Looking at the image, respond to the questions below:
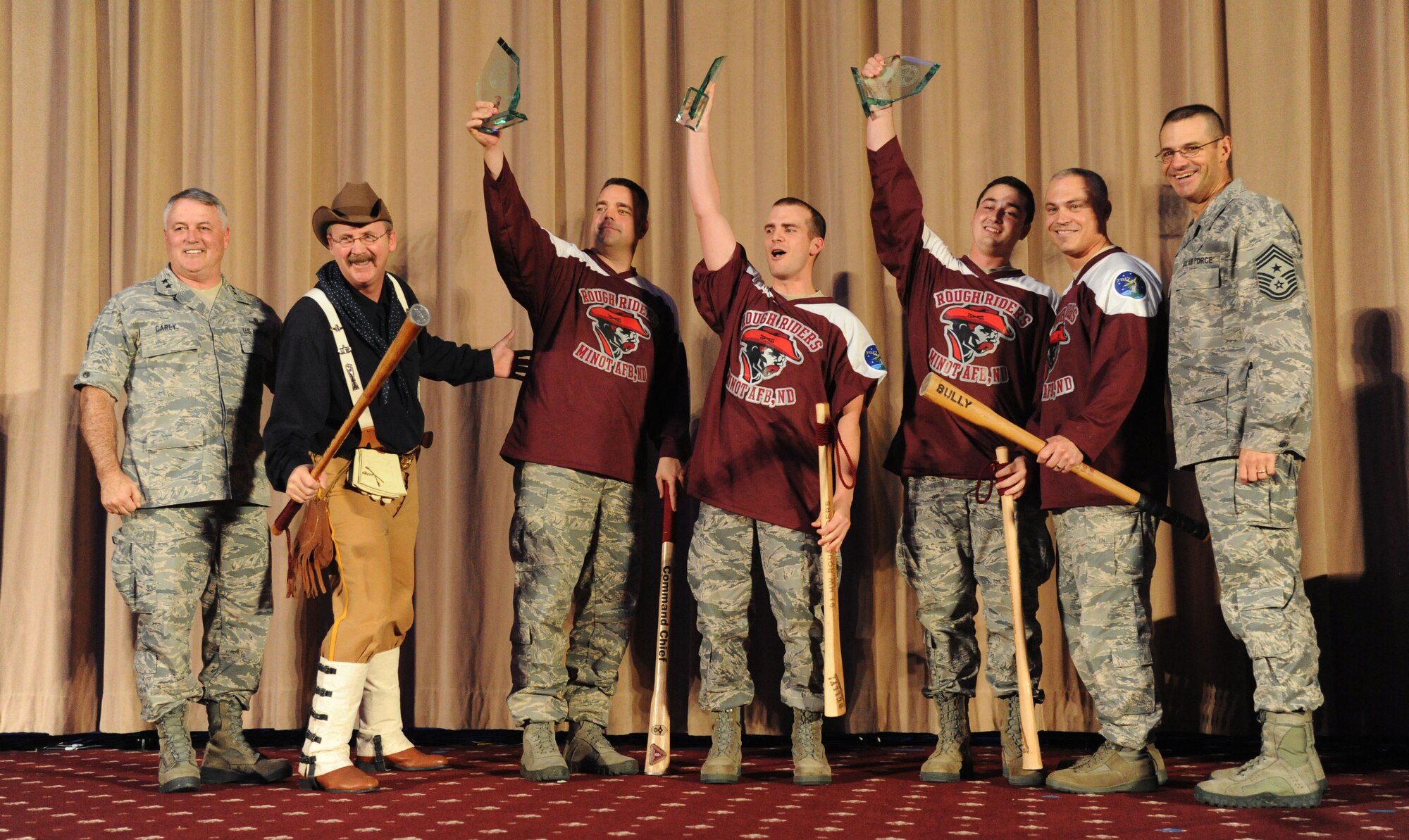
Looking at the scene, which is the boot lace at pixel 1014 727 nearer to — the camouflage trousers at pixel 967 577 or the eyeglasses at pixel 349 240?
the camouflage trousers at pixel 967 577

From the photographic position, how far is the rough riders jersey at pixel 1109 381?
298cm

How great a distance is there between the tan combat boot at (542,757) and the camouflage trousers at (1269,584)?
1784 millimetres

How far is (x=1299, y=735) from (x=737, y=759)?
1403 mm

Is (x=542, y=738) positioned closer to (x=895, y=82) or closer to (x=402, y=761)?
(x=402, y=761)

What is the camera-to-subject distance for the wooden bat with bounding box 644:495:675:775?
331 cm

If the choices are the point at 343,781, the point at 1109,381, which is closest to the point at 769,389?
the point at 1109,381

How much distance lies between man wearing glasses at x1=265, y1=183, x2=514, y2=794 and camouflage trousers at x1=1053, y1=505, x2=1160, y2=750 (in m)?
1.84

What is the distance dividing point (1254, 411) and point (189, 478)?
2.82 meters

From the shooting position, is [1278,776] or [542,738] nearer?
[1278,776]

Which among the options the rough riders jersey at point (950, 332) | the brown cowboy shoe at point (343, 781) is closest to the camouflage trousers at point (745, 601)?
the rough riders jersey at point (950, 332)

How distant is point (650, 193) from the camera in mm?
4270

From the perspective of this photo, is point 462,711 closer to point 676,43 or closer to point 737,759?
point 737,759

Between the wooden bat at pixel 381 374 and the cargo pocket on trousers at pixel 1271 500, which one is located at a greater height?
the wooden bat at pixel 381 374

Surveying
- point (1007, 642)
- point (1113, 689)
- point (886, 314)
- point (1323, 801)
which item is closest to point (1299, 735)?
point (1323, 801)
